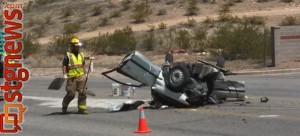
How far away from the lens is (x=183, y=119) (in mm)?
13312

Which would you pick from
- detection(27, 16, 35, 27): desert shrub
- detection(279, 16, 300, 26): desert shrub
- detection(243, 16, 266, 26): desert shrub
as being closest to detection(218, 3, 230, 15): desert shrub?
detection(243, 16, 266, 26): desert shrub

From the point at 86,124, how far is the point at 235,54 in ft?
68.8

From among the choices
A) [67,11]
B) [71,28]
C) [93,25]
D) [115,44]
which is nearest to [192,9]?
[93,25]

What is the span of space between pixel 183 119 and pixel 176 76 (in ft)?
5.70

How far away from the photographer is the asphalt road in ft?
38.5

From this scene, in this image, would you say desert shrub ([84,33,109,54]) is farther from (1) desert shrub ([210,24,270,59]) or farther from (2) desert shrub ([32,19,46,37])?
(2) desert shrub ([32,19,46,37])

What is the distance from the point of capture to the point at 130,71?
596 inches

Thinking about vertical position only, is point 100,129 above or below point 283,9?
below

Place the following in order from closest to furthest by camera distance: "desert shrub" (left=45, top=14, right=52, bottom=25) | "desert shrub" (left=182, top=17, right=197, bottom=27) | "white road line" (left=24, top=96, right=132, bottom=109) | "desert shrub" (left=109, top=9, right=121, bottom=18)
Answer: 1. "white road line" (left=24, top=96, right=132, bottom=109)
2. "desert shrub" (left=182, top=17, right=197, bottom=27)
3. "desert shrub" (left=109, top=9, right=121, bottom=18)
4. "desert shrub" (left=45, top=14, right=52, bottom=25)

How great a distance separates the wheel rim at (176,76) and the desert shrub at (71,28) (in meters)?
40.2

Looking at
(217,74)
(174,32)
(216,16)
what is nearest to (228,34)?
(174,32)

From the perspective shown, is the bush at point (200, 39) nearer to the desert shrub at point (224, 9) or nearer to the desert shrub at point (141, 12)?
the desert shrub at point (224, 9)

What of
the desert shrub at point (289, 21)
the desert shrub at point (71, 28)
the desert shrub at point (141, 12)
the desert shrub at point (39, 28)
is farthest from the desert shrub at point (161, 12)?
the desert shrub at point (289, 21)

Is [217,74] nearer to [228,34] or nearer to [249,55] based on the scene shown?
[249,55]
